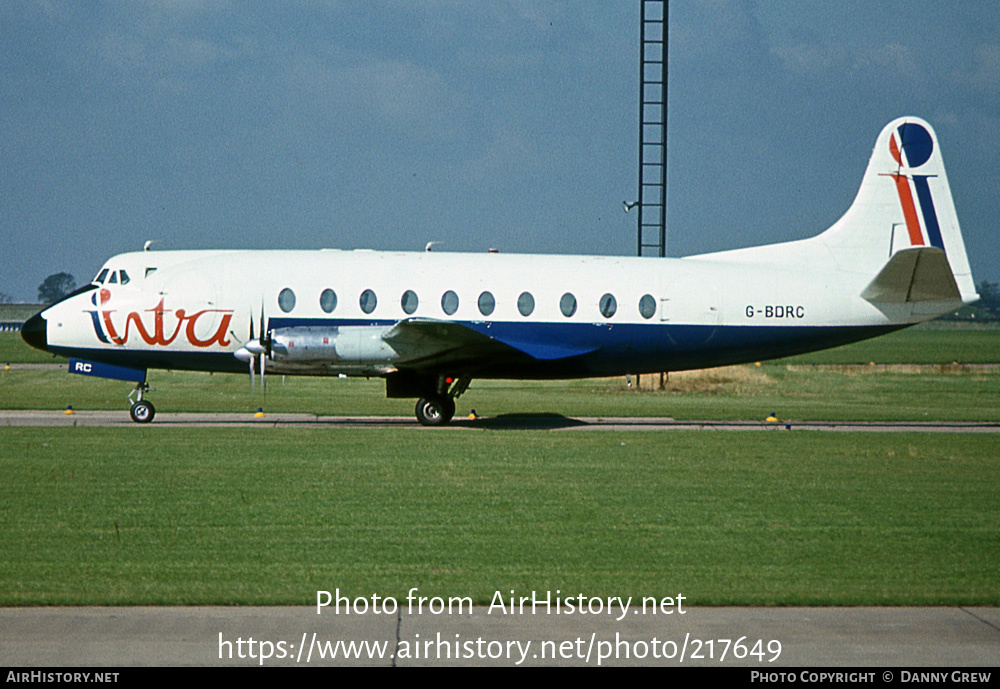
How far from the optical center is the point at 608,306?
2569cm

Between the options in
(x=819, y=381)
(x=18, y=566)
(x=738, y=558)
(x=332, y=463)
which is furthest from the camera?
(x=819, y=381)

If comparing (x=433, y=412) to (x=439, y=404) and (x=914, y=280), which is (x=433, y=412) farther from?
(x=914, y=280)

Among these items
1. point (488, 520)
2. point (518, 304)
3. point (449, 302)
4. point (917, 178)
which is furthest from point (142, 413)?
point (917, 178)

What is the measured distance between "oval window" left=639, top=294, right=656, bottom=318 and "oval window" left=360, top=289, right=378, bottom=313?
6.55 m

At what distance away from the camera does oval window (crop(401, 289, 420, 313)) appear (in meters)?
25.1

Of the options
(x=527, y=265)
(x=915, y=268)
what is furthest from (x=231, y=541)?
(x=915, y=268)

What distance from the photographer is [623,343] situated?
25.8 metres

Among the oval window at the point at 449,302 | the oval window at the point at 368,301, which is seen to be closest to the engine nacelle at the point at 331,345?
the oval window at the point at 368,301

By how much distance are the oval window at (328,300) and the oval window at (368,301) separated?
67cm

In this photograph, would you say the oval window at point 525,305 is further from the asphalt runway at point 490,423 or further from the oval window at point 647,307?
the asphalt runway at point 490,423

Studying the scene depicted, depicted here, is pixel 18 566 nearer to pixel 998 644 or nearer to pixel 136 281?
pixel 998 644

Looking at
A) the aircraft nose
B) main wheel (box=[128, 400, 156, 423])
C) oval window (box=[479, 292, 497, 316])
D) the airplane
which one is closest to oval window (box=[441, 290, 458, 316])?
the airplane
